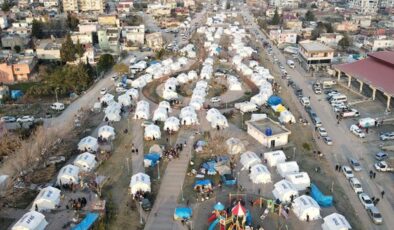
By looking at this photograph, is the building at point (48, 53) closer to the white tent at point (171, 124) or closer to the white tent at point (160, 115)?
the white tent at point (160, 115)

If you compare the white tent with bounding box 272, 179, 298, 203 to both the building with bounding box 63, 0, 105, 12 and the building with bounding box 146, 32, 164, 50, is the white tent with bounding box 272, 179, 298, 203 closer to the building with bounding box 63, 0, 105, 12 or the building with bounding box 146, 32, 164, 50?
the building with bounding box 146, 32, 164, 50

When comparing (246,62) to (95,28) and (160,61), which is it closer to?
(160,61)

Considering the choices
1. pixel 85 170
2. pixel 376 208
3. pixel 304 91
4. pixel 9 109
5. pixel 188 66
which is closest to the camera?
pixel 376 208

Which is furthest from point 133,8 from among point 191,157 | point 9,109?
point 191,157

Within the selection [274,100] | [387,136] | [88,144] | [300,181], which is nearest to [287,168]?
[300,181]

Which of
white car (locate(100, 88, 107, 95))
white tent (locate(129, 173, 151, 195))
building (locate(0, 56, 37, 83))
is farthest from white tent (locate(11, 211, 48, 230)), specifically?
building (locate(0, 56, 37, 83))

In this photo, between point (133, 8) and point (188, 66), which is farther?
point (133, 8)

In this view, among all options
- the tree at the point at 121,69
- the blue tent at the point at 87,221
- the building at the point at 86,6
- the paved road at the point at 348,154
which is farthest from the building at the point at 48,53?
the building at the point at 86,6
